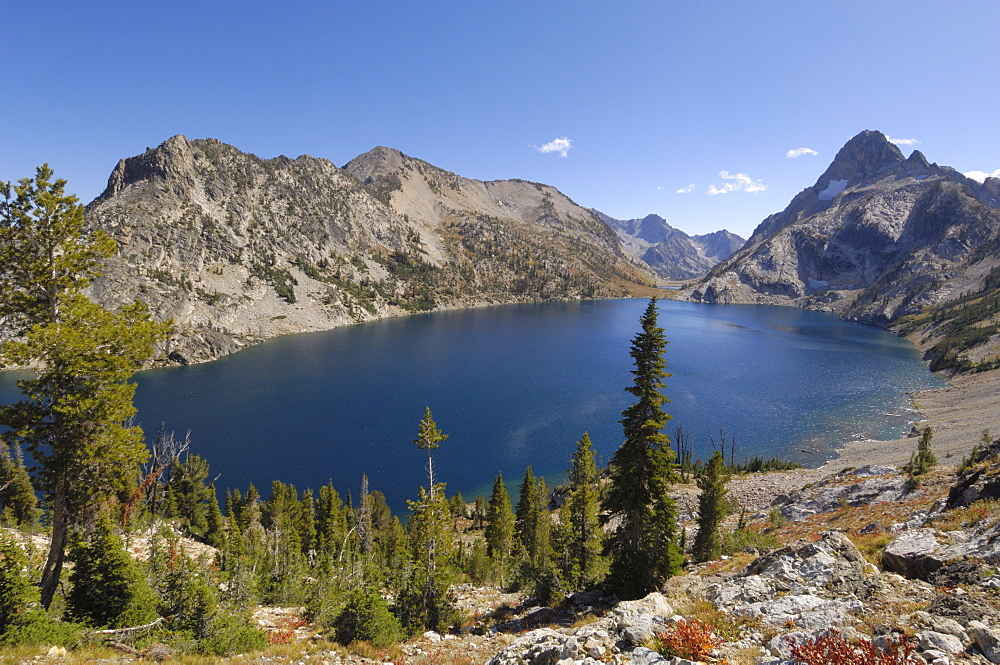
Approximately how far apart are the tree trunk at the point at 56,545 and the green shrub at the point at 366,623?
32.3ft

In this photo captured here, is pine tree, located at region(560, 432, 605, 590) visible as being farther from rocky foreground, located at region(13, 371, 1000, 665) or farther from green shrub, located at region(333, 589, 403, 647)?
green shrub, located at region(333, 589, 403, 647)

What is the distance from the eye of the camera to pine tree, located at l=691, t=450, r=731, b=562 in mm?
37750

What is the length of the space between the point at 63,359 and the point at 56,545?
665cm

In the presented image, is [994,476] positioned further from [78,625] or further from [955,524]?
[78,625]

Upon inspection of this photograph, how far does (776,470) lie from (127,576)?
83982 millimetres

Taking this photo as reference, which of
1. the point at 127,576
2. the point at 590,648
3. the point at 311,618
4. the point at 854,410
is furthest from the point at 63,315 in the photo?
the point at 854,410

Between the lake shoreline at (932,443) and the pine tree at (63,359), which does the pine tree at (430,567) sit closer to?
the pine tree at (63,359)

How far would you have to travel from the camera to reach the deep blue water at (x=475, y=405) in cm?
7731

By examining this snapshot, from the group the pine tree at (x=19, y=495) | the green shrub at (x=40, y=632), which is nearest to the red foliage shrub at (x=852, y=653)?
the green shrub at (x=40, y=632)

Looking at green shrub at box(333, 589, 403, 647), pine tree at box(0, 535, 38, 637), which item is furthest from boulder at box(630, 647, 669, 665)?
pine tree at box(0, 535, 38, 637)

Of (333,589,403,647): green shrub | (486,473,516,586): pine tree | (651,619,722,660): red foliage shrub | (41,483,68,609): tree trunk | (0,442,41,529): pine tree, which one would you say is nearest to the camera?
(651,619,722,660): red foliage shrub

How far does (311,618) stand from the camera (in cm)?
2130

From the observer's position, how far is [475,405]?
10388cm

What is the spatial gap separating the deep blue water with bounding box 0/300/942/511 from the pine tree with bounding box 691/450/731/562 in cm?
3641
